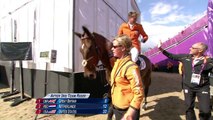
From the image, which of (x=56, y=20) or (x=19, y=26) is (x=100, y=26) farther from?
(x=19, y=26)

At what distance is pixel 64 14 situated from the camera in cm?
780

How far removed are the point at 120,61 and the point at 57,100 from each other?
3.27m

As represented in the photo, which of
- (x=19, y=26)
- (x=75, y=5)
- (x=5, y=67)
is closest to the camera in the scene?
(x=75, y=5)

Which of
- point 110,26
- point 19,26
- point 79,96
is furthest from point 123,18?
point 79,96

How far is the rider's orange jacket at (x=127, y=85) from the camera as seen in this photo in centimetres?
285

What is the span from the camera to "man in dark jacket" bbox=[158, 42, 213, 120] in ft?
16.0

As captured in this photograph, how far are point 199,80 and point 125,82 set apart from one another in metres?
2.47

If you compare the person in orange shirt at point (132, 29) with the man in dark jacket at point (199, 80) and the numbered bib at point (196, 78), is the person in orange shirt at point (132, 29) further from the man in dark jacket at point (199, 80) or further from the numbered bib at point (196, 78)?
the numbered bib at point (196, 78)

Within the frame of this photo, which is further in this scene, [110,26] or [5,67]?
[5,67]

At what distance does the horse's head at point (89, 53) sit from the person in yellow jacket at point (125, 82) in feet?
6.86

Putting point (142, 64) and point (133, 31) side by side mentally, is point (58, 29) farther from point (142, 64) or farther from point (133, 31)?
point (142, 64)

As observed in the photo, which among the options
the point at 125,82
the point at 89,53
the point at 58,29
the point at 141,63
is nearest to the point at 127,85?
the point at 125,82
